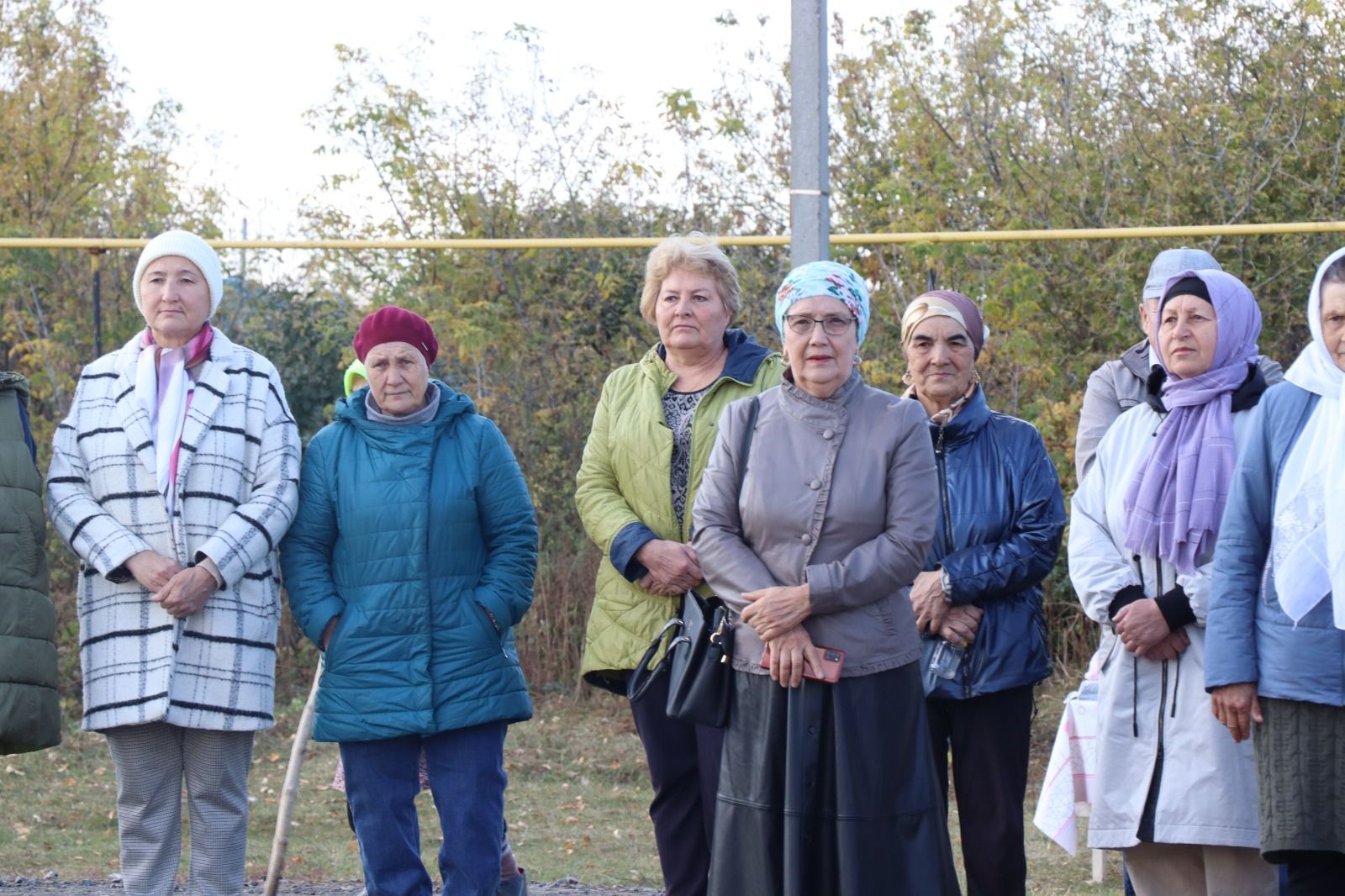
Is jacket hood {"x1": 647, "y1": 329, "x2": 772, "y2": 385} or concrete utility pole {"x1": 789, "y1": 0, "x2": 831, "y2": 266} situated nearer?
jacket hood {"x1": 647, "y1": 329, "x2": 772, "y2": 385}

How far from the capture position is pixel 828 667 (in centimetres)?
370

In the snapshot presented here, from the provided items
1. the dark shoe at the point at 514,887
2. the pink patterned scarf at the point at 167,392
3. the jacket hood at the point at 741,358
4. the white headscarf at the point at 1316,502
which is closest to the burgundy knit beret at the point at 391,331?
the pink patterned scarf at the point at 167,392

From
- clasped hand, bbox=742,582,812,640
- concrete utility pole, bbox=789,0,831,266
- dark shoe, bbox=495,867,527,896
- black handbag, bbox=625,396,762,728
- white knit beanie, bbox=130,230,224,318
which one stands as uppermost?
concrete utility pole, bbox=789,0,831,266

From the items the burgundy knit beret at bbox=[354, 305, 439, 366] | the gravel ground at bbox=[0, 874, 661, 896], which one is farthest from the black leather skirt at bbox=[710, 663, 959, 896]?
the gravel ground at bbox=[0, 874, 661, 896]

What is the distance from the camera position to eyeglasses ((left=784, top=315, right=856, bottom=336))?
3.96 m

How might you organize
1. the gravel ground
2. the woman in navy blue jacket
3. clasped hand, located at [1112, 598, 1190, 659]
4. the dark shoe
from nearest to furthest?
clasped hand, located at [1112, 598, 1190, 659], the woman in navy blue jacket, the dark shoe, the gravel ground

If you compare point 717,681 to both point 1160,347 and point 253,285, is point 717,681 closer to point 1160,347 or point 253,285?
point 1160,347

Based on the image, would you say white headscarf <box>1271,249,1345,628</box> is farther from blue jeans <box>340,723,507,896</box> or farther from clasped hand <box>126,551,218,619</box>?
clasped hand <box>126,551,218,619</box>

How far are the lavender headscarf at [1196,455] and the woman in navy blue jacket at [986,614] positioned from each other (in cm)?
37

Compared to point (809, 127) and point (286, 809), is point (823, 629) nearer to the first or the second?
point (809, 127)

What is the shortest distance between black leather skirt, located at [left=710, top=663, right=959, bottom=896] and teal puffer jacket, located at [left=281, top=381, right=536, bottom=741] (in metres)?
0.99

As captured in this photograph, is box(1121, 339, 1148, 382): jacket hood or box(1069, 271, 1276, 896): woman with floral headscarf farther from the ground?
box(1121, 339, 1148, 382): jacket hood

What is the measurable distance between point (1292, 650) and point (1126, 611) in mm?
521

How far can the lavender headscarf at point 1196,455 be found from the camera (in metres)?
3.93
